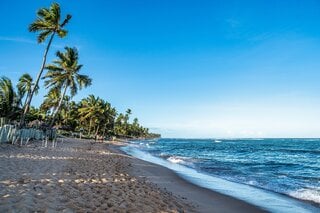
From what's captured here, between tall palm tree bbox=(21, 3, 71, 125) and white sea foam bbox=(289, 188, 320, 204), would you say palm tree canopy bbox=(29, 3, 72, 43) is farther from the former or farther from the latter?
white sea foam bbox=(289, 188, 320, 204)

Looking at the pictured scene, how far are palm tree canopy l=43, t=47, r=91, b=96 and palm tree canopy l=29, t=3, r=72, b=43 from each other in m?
8.16

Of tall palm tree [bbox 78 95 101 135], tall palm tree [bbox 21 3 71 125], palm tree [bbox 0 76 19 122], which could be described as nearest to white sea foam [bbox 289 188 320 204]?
tall palm tree [bbox 21 3 71 125]

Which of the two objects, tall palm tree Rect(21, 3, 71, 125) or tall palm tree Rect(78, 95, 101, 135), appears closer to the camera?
tall palm tree Rect(21, 3, 71, 125)

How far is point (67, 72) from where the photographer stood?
3803cm

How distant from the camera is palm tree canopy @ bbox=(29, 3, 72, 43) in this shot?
2861 cm

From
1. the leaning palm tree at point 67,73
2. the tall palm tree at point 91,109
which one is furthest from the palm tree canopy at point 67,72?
the tall palm tree at point 91,109

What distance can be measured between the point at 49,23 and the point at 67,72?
402 inches

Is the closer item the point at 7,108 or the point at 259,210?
the point at 259,210

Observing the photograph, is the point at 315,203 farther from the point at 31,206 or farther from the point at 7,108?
the point at 7,108

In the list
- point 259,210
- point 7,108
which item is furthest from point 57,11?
point 259,210

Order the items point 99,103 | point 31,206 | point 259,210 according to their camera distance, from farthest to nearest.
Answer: point 99,103 → point 259,210 → point 31,206

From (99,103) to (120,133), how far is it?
2551 inches

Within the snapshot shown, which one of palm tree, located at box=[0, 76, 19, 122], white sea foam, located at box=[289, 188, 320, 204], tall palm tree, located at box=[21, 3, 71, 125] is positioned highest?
tall palm tree, located at box=[21, 3, 71, 125]

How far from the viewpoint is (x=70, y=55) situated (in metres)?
38.6
